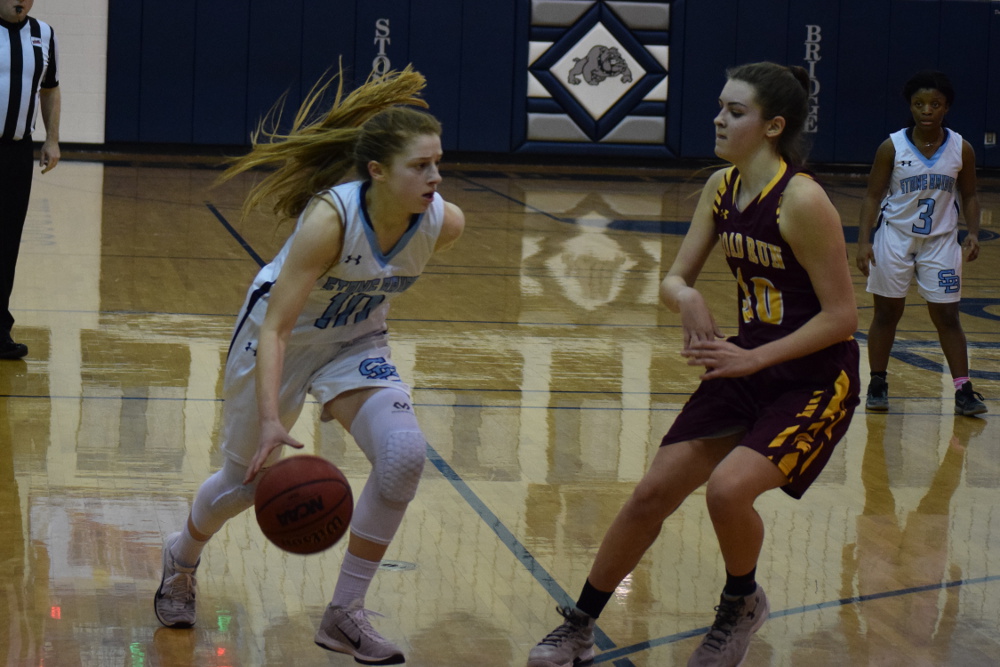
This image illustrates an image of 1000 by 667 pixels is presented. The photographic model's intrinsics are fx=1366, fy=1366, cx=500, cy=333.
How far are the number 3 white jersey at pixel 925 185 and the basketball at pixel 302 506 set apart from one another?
3.58 m

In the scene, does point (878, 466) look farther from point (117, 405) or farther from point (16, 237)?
point (16, 237)

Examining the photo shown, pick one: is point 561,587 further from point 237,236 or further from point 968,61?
point 968,61

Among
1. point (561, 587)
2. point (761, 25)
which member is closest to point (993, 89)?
point (761, 25)

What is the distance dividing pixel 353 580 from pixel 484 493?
1357mm

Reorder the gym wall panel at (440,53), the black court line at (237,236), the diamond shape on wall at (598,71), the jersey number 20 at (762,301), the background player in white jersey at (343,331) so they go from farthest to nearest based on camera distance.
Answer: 1. the diamond shape on wall at (598,71)
2. the gym wall panel at (440,53)
3. the black court line at (237,236)
4. the jersey number 20 at (762,301)
5. the background player in white jersey at (343,331)

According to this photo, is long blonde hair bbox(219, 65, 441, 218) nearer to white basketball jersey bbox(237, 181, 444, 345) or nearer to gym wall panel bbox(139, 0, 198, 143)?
white basketball jersey bbox(237, 181, 444, 345)

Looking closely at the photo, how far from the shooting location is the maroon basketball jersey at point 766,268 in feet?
9.81

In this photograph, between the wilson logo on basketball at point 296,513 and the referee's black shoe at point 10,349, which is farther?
the referee's black shoe at point 10,349

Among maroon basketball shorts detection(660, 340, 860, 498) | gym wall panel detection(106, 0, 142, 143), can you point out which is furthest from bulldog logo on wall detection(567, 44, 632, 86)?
maroon basketball shorts detection(660, 340, 860, 498)

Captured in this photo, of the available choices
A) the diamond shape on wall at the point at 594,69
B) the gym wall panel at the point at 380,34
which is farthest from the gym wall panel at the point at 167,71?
the diamond shape on wall at the point at 594,69

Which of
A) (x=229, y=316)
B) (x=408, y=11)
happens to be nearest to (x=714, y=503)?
(x=229, y=316)

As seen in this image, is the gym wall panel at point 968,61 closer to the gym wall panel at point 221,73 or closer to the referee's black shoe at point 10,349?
the gym wall panel at point 221,73

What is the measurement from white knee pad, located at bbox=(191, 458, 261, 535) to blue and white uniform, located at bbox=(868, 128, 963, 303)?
3478 mm

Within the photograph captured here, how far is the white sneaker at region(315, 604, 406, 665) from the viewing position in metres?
2.93
